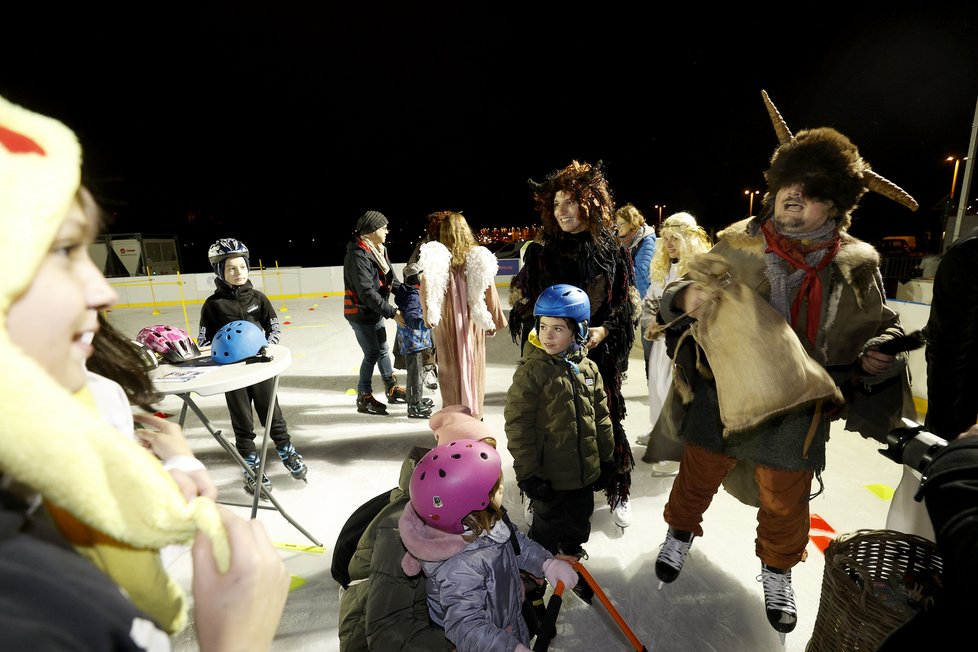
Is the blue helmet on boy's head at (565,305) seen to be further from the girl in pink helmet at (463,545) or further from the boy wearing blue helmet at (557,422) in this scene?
the girl in pink helmet at (463,545)

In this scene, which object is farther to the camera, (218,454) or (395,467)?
(218,454)

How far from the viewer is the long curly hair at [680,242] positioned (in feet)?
11.0

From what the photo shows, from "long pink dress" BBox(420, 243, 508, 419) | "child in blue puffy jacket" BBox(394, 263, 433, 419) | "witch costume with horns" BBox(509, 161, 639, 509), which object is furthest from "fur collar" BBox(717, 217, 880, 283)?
"child in blue puffy jacket" BBox(394, 263, 433, 419)

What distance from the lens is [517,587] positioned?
1493mm

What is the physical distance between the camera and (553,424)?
201 cm

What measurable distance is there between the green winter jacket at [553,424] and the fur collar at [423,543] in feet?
2.35

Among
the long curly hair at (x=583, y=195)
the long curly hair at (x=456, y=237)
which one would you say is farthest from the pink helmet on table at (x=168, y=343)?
the long curly hair at (x=583, y=195)

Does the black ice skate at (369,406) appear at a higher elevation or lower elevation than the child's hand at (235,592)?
lower

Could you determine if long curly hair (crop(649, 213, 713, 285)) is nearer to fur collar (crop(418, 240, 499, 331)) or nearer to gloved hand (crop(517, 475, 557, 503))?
fur collar (crop(418, 240, 499, 331))

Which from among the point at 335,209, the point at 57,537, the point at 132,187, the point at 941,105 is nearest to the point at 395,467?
the point at 57,537

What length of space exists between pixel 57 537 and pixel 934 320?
2.51 m

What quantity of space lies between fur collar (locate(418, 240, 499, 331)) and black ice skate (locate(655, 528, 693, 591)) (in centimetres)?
192

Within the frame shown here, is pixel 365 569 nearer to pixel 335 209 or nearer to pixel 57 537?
pixel 57 537

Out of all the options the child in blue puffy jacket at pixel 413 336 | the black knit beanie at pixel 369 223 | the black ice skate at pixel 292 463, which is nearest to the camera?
the black ice skate at pixel 292 463
